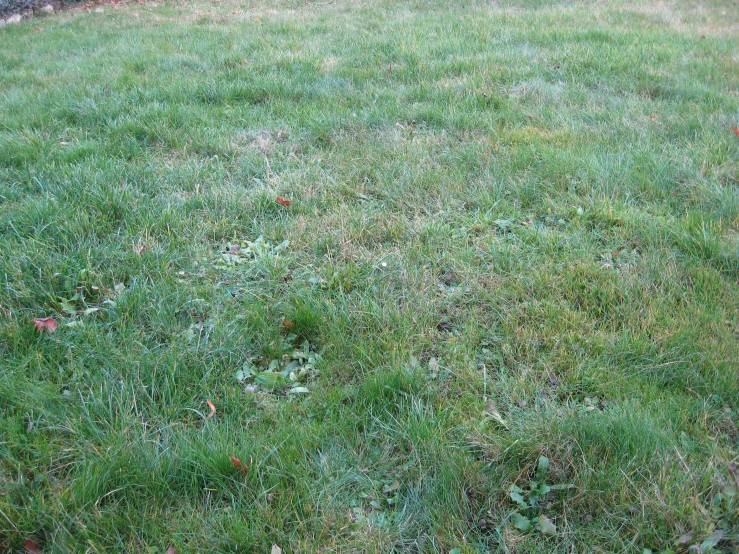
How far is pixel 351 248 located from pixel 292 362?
1013 millimetres

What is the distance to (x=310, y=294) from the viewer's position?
3312 mm

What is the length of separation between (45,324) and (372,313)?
5.56 ft

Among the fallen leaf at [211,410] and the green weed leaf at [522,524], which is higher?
the fallen leaf at [211,410]

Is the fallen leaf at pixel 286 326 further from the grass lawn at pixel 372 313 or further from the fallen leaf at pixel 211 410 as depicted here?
the fallen leaf at pixel 211 410

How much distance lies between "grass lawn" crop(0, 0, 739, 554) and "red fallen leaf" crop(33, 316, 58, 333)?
0.13ft

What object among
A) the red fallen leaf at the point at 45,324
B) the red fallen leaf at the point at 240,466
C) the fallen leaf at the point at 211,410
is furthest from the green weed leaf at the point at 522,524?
the red fallen leaf at the point at 45,324

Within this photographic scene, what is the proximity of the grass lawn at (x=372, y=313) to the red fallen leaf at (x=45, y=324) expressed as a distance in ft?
0.13

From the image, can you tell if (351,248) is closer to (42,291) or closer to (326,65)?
(42,291)

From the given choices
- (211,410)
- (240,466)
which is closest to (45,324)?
(211,410)

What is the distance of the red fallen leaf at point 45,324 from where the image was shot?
2988mm

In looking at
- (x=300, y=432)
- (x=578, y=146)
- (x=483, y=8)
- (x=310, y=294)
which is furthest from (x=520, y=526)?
(x=483, y=8)

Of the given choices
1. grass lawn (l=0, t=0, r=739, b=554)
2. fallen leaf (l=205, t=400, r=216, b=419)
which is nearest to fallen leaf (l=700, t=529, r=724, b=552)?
grass lawn (l=0, t=0, r=739, b=554)

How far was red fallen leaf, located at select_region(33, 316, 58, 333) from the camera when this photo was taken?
299 centimetres

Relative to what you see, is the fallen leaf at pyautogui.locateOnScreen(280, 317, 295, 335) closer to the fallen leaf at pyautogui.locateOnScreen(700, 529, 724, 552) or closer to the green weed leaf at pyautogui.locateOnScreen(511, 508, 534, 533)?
the green weed leaf at pyautogui.locateOnScreen(511, 508, 534, 533)
